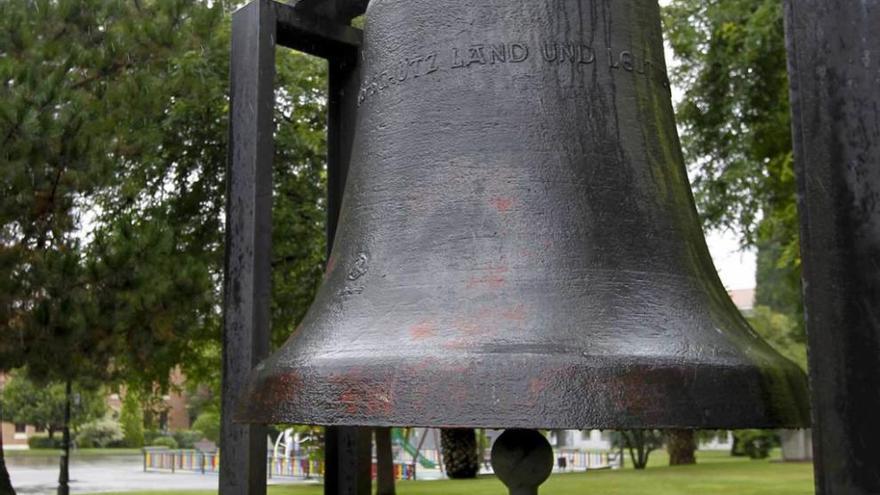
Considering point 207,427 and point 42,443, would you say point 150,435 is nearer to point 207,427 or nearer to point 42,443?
point 42,443

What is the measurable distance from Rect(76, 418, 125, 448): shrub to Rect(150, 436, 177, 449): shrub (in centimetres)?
160

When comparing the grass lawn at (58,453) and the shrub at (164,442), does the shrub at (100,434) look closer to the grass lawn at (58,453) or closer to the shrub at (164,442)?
the grass lawn at (58,453)

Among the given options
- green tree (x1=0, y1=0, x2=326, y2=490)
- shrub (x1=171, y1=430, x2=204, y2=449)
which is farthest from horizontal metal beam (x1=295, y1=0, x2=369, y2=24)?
shrub (x1=171, y1=430, x2=204, y2=449)

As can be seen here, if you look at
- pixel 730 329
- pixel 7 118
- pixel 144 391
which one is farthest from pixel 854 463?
pixel 144 391

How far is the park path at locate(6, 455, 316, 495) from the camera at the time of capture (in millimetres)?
20441

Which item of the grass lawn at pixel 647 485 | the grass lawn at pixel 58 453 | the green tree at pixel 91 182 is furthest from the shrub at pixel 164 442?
the green tree at pixel 91 182

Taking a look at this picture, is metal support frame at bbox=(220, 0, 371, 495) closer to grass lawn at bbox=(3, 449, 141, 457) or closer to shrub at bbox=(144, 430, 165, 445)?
grass lawn at bbox=(3, 449, 141, 457)

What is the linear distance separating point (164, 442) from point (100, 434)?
3420 mm

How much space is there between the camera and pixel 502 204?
2.46 metres

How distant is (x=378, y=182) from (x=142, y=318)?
6.62m

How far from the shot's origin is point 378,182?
2770 mm

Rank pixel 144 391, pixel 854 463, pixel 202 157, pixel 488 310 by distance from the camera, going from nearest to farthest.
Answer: pixel 854 463 < pixel 488 310 < pixel 202 157 < pixel 144 391

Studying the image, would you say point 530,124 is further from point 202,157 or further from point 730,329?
point 202,157

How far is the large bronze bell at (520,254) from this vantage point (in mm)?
2070
